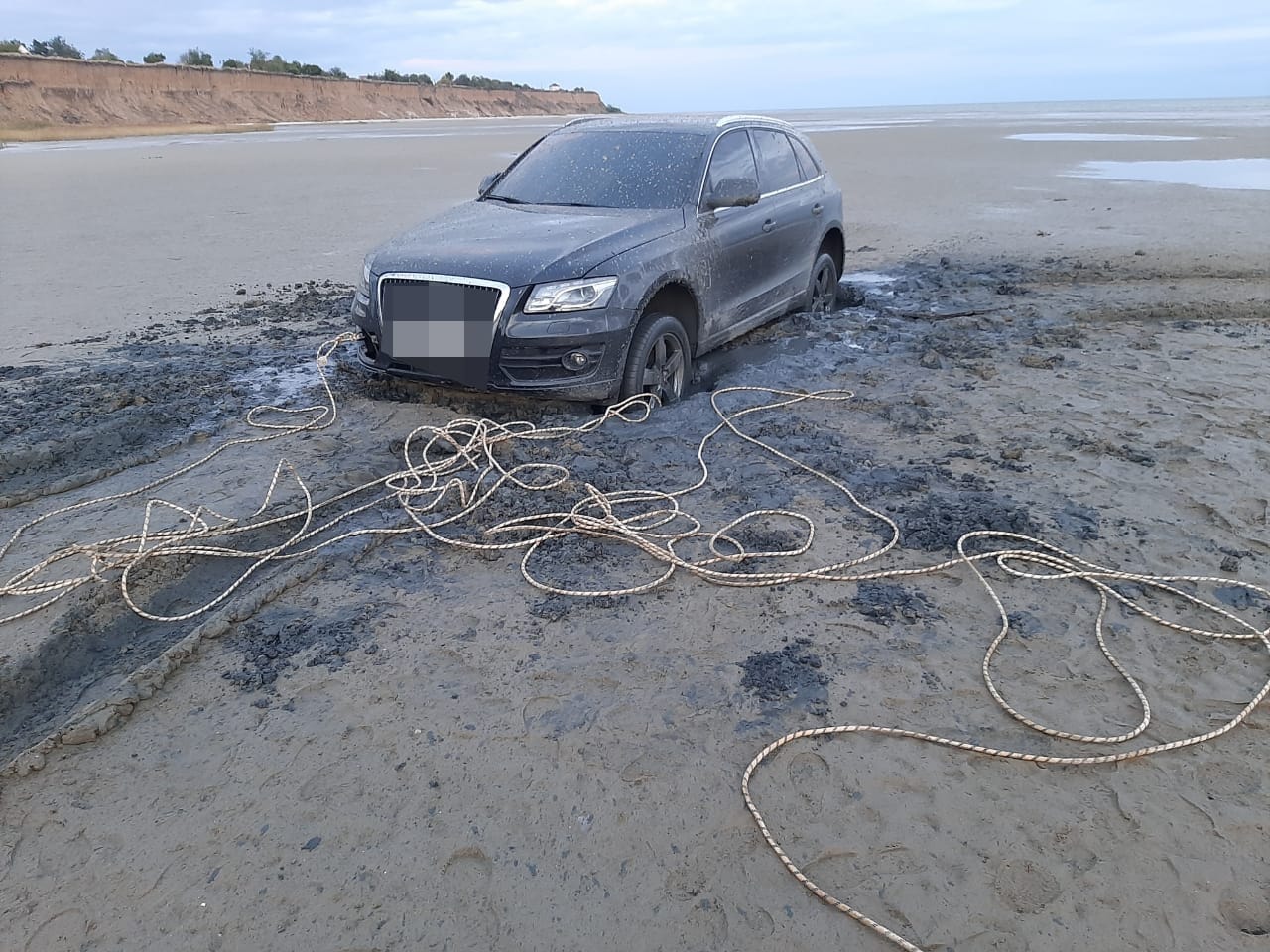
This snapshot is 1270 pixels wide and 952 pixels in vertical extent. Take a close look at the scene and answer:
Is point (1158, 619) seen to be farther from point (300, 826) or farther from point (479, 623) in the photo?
point (300, 826)

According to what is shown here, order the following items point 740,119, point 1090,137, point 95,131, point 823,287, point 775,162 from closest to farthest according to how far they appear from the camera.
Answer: point 740,119 < point 775,162 < point 823,287 < point 1090,137 < point 95,131

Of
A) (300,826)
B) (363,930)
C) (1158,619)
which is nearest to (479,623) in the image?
(300,826)

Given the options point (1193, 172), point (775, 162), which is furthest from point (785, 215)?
point (1193, 172)

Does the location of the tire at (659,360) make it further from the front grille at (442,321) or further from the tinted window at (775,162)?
the tinted window at (775,162)

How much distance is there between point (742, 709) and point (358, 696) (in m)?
1.23

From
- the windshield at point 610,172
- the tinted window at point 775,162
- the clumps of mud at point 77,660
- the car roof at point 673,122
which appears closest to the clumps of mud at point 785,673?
the clumps of mud at point 77,660

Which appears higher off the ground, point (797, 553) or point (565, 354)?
point (565, 354)

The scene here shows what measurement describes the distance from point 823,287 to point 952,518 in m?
4.23

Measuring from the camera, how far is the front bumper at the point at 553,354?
186 inches

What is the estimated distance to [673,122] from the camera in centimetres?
623

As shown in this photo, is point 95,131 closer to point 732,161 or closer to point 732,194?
point 732,161

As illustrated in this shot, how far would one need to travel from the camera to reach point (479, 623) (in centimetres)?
319

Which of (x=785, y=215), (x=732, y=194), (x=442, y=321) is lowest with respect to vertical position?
(x=442, y=321)

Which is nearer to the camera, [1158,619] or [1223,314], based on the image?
[1158,619]
